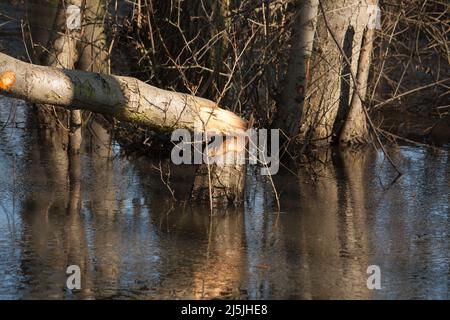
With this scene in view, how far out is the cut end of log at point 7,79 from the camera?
8.00 m

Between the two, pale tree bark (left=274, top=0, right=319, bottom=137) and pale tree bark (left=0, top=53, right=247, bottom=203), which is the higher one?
pale tree bark (left=274, top=0, right=319, bottom=137)

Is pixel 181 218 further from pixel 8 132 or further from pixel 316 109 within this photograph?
pixel 8 132

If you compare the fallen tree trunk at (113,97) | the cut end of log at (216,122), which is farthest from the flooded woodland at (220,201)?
the cut end of log at (216,122)

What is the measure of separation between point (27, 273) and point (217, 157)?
2.35 metres

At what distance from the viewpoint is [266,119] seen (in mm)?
11250

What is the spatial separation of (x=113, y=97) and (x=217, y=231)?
4.37 feet

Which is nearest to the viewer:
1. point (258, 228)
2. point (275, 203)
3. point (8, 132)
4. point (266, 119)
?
point (258, 228)

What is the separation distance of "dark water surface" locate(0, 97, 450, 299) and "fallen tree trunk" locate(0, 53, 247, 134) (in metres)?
0.76

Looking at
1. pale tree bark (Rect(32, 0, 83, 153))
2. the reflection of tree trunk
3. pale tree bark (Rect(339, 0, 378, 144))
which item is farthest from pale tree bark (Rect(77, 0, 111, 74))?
pale tree bark (Rect(339, 0, 378, 144))

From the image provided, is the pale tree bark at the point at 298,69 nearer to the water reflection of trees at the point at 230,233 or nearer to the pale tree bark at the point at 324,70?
the pale tree bark at the point at 324,70

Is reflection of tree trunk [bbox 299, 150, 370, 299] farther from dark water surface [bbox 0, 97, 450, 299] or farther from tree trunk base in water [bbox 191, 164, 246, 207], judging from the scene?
tree trunk base in water [bbox 191, 164, 246, 207]

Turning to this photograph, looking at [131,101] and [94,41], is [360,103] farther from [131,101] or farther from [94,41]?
[131,101]

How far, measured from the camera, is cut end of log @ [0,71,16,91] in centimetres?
800

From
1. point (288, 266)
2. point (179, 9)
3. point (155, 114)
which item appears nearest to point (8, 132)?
point (179, 9)
